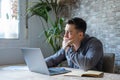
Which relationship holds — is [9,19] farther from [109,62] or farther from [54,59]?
[109,62]

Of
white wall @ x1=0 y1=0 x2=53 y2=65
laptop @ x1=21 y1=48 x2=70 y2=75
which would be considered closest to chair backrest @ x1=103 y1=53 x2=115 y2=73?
laptop @ x1=21 y1=48 x2=70 y2=75

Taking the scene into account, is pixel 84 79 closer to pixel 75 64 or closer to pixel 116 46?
pixel 75 64

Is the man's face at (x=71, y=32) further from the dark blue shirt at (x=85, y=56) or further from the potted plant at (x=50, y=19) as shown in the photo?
the potted plant at (x=50, y=19)

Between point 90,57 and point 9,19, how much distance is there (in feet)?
4.96

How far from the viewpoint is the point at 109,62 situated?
85.1 inches

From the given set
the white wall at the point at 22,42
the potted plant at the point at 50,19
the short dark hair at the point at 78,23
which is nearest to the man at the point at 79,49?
the short dark hair at the point at 78,23

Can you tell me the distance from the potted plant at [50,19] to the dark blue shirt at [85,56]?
2.49 ft

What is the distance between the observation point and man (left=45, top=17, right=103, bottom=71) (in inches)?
79.3

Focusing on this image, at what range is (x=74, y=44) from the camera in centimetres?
224

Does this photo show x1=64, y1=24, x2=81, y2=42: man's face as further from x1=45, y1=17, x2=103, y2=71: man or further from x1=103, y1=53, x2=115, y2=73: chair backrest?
x1=103, y1=53, x2=115, y2=73: chair backrest

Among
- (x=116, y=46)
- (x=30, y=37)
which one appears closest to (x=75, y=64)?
(x=116, y=46)

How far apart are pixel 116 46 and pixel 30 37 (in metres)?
1.27

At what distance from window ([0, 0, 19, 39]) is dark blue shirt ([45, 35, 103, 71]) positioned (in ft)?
3.35

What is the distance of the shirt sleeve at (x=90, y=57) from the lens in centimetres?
198
